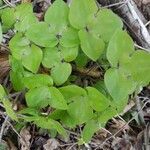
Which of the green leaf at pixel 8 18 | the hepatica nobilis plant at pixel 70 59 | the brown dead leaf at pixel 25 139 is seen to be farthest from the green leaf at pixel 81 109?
the green leaf at pixel 8 18

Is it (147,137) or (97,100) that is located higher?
(97,100)

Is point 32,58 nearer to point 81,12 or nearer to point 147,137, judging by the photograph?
point 81,12

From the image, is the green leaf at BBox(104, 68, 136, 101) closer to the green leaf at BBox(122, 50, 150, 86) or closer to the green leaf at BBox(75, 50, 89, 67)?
the green leaf at BBox(122, 50, 150, 86)

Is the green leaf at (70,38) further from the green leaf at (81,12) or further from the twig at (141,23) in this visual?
the twig at (141,23)

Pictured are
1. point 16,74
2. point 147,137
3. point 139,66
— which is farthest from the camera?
point 147,137

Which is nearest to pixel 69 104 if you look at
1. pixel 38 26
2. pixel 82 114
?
pixel 82 114

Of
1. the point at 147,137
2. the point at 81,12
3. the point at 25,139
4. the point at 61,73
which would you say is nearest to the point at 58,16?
the point at 81,12

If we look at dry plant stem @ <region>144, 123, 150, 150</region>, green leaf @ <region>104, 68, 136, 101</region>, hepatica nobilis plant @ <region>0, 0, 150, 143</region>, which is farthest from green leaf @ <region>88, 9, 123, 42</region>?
dry plant stem @ <region>144, 123, 150, 150</region>
